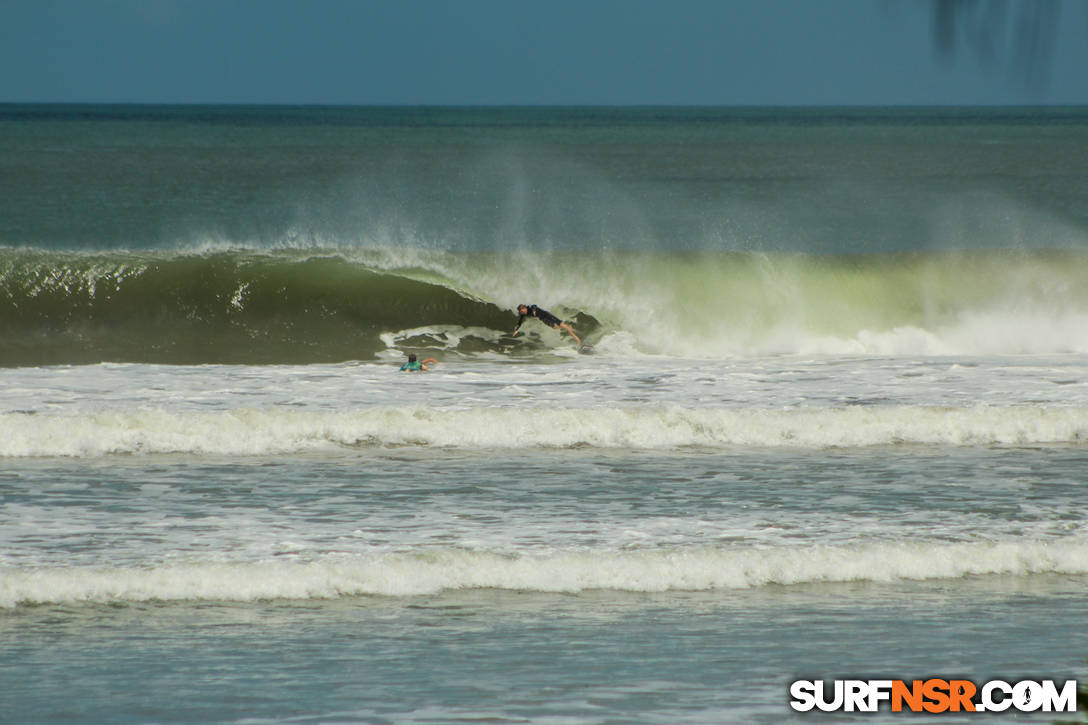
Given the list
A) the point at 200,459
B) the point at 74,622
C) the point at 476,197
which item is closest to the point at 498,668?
the point at 74,622

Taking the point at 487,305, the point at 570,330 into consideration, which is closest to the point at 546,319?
the point at 570,330

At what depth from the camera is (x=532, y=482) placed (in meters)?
9.39

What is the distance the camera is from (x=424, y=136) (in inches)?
3634

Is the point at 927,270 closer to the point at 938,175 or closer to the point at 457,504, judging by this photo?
the point at 457,504

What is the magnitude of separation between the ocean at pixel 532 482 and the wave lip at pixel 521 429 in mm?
32

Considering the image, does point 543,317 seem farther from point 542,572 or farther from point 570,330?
point 542,572

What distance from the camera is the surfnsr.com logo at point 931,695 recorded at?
5227 mm

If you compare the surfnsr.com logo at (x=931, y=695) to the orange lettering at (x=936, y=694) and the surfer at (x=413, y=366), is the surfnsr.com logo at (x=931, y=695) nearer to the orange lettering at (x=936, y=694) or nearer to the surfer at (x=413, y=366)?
the orange lettering at (x=936, y=694)

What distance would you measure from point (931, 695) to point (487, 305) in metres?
14.0

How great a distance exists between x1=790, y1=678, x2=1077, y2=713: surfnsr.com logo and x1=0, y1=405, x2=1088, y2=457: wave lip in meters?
5.47

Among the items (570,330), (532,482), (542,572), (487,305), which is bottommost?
(542,572)

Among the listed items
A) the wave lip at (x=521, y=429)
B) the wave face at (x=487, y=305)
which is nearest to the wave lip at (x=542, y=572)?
the wave lip at (x=521, y=429)

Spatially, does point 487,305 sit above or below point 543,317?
above

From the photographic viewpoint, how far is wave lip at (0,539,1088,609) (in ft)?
22.2
